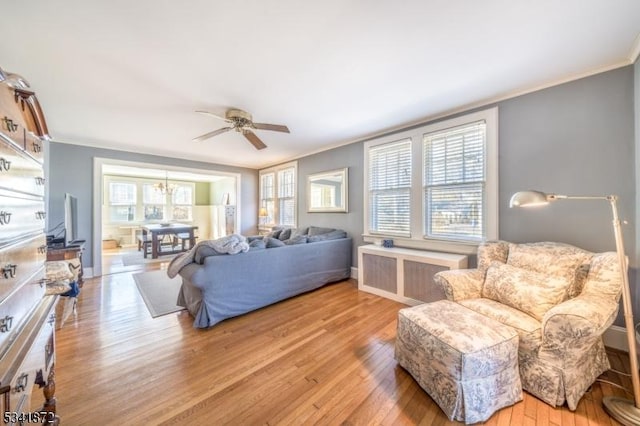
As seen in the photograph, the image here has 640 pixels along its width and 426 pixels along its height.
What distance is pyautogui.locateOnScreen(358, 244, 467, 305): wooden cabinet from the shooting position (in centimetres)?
284

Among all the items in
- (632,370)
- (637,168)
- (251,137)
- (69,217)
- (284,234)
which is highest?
(251,137)

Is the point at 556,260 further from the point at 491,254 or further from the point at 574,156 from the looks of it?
the point at 574,156

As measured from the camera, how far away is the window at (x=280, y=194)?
18.4 feet

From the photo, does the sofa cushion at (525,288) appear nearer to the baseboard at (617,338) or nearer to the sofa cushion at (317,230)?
the baseboard at (617,338)

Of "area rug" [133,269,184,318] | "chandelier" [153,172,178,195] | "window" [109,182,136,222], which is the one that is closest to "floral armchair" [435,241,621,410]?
"area rug" [133,269,184,318]

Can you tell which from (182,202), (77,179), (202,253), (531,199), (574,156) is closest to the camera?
(531,199)

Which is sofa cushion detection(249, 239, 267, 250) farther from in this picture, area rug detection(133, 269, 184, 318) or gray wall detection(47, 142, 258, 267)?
gray wall detection(47, 142, 258, 267)

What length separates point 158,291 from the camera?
3.57m

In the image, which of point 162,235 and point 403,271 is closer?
point 403,271

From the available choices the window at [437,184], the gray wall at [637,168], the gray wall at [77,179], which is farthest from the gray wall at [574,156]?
the gray wall at [77,179]

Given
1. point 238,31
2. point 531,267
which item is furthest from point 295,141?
point 531,267

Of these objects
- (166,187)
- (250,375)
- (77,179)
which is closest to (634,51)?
(250,375)

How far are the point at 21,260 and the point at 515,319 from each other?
270cm

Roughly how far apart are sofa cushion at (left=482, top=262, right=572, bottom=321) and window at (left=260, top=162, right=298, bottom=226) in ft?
13.3
